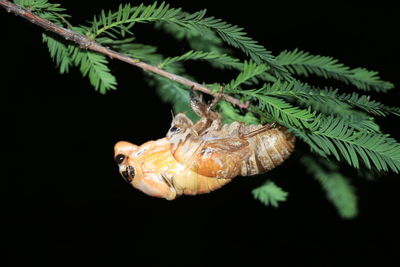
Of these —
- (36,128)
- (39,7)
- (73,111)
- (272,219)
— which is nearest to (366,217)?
(272,219)

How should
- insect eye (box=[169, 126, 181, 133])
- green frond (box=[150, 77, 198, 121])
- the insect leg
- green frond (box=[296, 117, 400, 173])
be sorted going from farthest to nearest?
green frond (box=[150, 77, 198, 121]) → insect eye (box=[169, 126, 181, 133]) → the insect leg → green frond (box=[296, 117, 400, 173])

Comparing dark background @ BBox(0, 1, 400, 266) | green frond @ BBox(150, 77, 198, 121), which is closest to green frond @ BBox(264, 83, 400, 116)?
green frond @ BBox(150, 77, 198, 121)

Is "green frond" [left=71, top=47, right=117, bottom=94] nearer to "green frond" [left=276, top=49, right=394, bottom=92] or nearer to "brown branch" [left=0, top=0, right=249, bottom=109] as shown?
"brown branch" [left=0, top=0, right=249, bottom=109]

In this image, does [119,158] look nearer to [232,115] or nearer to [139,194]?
[232,115]

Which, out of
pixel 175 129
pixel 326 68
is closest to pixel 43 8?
pixel 175 129

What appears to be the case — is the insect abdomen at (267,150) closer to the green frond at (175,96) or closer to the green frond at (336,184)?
the green frond at (175,96)

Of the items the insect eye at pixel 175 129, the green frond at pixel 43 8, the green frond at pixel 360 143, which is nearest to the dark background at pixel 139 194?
A: the insect eye at pixel 175 129

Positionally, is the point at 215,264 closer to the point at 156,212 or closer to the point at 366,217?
the point at 156,212
